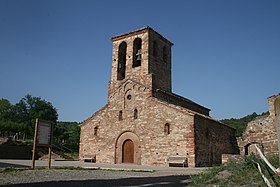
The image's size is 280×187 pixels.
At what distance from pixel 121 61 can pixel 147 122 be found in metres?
7.10

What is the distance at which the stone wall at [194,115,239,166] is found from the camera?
17328 mm

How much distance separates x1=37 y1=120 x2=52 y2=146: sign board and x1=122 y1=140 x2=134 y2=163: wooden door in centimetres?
921

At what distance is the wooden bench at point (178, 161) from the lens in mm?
16497

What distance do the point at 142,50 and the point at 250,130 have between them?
1157 centimetres

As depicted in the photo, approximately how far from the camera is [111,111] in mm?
21547

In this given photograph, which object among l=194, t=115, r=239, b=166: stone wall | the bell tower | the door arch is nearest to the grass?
l=194, t=115, r=239, b=166: stone wall

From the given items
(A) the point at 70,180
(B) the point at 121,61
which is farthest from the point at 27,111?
(A) the point at 70,180

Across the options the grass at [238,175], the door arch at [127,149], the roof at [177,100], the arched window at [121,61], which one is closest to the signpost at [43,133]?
the grass at [238,175]

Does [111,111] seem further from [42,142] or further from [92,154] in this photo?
[42,142]

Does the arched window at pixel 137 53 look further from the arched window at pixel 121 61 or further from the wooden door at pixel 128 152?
the wooden door at pixel 128 152

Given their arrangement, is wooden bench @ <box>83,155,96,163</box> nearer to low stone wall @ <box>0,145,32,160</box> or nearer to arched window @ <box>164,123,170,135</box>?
arched window @ <box>164,123,170,135</box>

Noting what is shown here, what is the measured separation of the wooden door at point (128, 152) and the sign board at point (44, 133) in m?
9.21

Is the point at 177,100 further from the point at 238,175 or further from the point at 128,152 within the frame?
the point at 238,175

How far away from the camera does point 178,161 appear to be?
54.6ft
